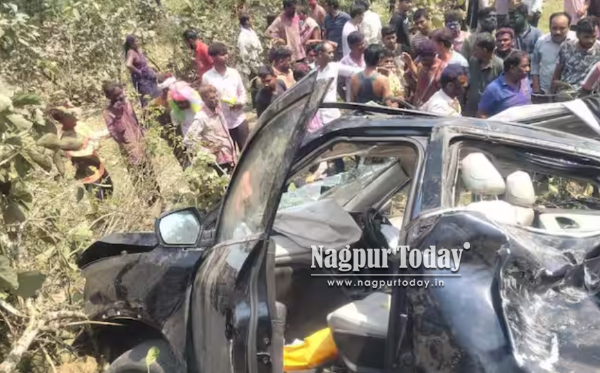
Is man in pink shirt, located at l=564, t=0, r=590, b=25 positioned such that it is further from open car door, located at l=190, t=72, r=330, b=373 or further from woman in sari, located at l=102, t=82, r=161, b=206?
open car door, located at l=190, t=72, r=330, b=373

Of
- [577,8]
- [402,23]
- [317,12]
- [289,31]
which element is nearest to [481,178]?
[402,23]

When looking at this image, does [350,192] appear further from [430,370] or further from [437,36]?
[437,36]

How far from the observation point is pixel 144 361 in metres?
2.97

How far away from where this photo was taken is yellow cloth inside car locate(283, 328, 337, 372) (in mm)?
2715

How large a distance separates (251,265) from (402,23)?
Result: 7.43m

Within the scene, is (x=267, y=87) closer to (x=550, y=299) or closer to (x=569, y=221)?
(x=569, y=221)

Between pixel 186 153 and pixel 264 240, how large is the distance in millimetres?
3895

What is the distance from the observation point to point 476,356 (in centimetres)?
192

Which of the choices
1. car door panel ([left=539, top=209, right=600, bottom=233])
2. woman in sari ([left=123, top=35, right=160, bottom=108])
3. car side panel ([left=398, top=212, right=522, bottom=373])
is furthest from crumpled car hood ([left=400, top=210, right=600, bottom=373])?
woman in sari ([left=123, top=35, right=160, bottom=108])

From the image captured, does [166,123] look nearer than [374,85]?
No

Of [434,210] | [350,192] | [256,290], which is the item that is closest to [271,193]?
[256,290]

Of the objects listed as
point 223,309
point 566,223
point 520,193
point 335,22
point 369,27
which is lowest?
point 223,309

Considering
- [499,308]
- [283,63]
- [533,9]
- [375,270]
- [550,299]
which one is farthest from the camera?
[533,9]

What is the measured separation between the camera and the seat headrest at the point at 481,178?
7.76 ft
